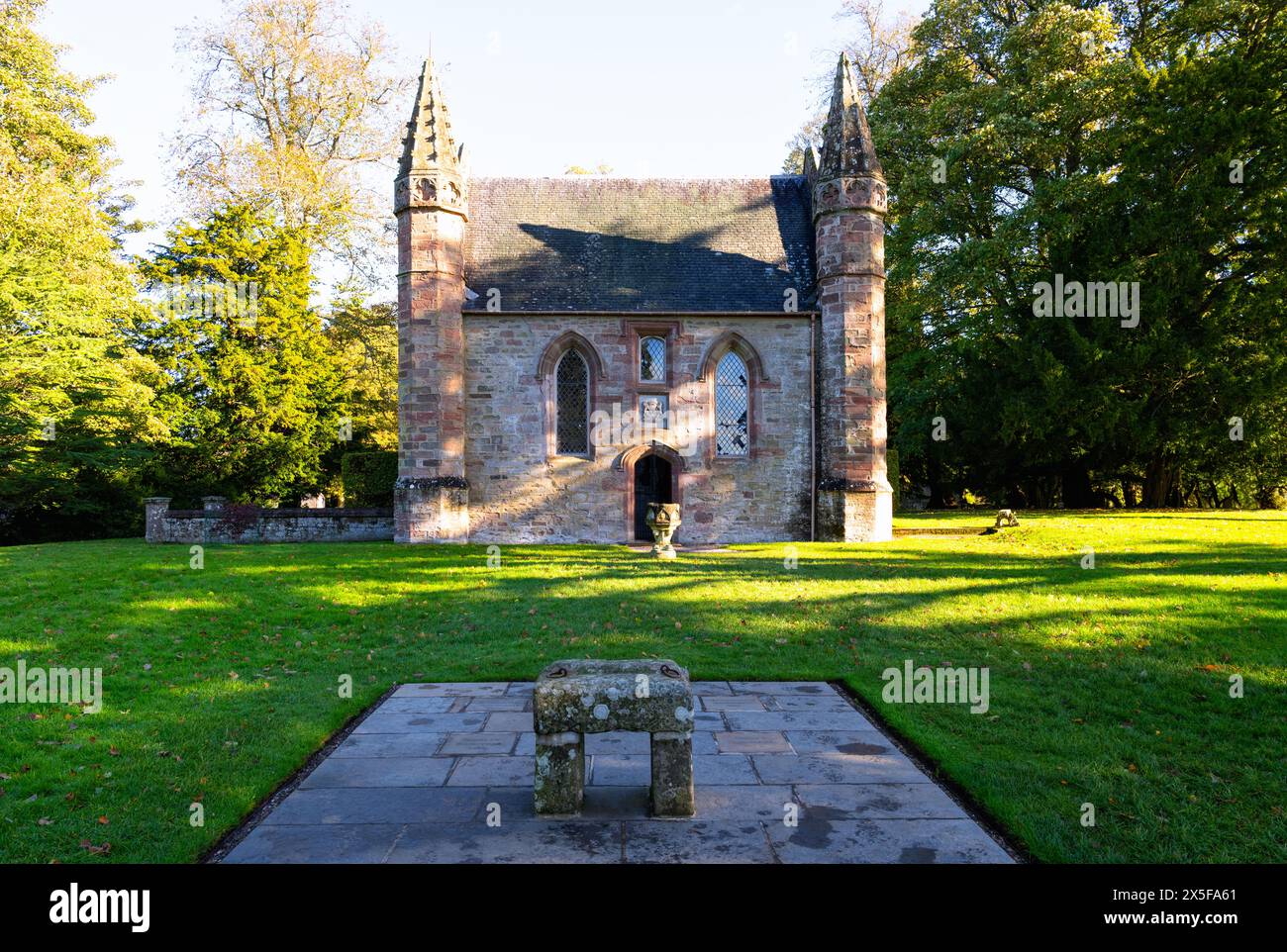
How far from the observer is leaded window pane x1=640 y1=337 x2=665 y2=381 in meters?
21.0

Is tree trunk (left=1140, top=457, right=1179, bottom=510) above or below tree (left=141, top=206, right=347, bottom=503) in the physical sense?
below

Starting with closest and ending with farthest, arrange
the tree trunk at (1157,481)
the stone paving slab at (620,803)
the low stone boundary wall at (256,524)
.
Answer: the stone paving slab at (620,803) → the low stone boundary wall at (256,524) → the tree trunk at (1157,481)

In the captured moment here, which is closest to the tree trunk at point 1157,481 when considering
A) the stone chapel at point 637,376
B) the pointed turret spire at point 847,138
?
the stone chapel at point 637,376

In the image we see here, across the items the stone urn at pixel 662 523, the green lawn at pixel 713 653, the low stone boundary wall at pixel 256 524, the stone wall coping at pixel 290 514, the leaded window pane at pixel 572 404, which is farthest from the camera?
the leaded window pane at pixel 572 404

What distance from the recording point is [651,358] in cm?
2103

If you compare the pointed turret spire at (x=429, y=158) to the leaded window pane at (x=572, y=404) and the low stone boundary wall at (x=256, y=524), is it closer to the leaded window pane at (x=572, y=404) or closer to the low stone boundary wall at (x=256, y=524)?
the leaded window pane at (x=572, y=404)

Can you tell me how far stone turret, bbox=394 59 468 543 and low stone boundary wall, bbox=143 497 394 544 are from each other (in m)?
1.76

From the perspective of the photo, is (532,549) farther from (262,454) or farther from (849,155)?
(849,155)

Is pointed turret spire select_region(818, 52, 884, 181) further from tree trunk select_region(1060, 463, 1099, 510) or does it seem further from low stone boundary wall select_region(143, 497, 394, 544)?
tree trunk select_region(1060, 463, 1099, 510)

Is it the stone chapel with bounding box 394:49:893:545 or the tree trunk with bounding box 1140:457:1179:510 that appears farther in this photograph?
the tree trunk with bounding box 1140:457:1179:510

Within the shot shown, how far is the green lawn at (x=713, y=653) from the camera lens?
4.88 m

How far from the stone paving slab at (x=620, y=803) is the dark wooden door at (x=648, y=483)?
1422 centimetres

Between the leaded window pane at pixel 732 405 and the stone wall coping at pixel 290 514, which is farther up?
the leaded window pane at pixel 732 405


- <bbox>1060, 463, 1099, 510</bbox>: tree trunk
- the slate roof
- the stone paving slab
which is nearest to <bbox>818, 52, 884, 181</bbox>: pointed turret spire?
the slate roof
